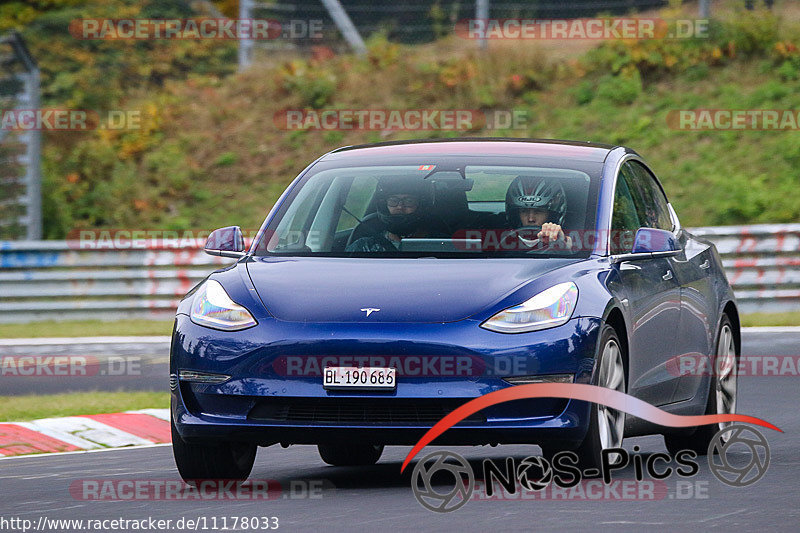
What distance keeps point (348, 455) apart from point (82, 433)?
253 centimetres

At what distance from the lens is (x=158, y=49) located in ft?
98.8

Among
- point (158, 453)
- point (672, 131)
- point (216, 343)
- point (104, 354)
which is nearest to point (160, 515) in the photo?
point (216, 343)

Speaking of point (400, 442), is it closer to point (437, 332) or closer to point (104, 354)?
point (437, 332)

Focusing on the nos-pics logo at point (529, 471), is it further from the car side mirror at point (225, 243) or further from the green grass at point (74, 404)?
the green grass at point (74, 404)

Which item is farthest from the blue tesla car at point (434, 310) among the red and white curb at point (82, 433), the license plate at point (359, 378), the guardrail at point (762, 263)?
the guardrail at point (762, 263)

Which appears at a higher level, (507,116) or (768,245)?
(507,116)

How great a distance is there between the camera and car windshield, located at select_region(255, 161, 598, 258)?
805cm

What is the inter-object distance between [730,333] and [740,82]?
1670 centimetres

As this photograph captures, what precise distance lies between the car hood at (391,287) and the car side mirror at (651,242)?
499mm

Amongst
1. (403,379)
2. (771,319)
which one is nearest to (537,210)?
(403,379)

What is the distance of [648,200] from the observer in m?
9.28
